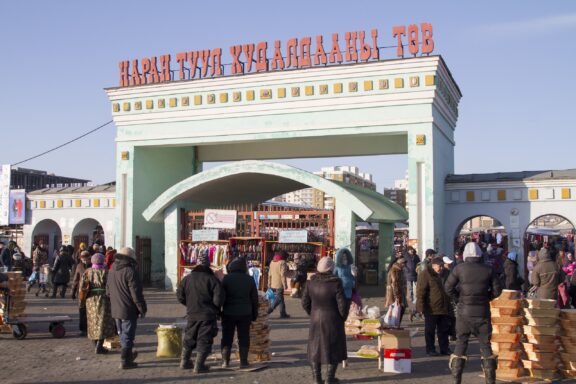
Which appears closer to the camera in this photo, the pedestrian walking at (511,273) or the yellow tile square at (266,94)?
the pedestrian walking at (511,273)

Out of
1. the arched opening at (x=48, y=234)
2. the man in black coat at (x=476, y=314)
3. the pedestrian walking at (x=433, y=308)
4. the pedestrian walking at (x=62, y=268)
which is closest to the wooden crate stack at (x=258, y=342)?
the pedestrian walking at (x=433, y=308)

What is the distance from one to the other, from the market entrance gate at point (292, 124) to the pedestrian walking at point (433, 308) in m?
8.83

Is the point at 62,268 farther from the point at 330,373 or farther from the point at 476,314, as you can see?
the point at 476,314

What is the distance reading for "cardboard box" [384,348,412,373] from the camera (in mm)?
10117

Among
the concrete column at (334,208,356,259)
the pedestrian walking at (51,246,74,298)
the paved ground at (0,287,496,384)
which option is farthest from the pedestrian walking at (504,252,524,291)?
the pedestrian walking at (51,246,74,298)

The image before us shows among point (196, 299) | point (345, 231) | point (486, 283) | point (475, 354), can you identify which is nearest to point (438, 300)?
point (475, 354)

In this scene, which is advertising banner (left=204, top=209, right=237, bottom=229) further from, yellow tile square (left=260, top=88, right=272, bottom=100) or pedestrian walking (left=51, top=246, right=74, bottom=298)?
pedestrian walking (left=51, top=246, right=74, bottom=298)

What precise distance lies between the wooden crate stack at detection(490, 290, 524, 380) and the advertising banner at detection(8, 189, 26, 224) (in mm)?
23654

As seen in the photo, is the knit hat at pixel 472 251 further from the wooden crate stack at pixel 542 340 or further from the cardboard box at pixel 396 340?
the cardboard box at pixel 396 340

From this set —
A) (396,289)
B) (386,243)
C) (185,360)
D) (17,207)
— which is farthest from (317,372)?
(17,207)

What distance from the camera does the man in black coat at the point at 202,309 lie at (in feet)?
32.1

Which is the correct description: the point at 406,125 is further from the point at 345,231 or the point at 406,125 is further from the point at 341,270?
the point at 341,270

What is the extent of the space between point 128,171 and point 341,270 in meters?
13.4

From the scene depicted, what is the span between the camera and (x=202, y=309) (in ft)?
32.1
